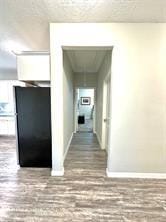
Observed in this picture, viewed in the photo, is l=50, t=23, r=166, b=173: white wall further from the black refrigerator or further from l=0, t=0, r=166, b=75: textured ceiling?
the black refrigerator

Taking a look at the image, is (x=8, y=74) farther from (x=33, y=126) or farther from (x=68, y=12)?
(x=68, y=12)

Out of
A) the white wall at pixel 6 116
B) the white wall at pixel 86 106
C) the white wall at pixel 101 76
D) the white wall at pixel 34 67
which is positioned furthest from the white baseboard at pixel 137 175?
the white wall at pixel 86 106

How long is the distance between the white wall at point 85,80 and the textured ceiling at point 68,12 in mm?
3602

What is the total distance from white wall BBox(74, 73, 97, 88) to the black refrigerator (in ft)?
12.0

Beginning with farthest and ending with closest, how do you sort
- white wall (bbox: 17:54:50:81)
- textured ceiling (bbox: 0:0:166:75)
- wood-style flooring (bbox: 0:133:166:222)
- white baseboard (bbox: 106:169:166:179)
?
white wall (bbox: 17:54:50:81) → white baseboard (bbox: 106:169:166:179) → textured ceiling (bbox: 0:0:166:75) → wood-style flooring (bbox: 0:133:166:222)

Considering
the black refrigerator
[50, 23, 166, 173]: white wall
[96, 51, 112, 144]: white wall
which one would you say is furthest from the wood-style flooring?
[96, 51, 112, 144]: white wall

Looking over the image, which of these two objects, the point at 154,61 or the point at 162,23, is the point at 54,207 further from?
the point at 162,23

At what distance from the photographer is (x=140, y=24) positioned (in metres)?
2.49

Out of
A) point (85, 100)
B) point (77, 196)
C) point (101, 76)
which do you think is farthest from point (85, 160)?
point (85, 100)

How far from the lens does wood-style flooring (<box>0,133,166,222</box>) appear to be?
1.84m

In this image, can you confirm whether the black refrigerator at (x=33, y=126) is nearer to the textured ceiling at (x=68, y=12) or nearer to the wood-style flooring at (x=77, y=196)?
the wood-style flooring at (x=77, y=196)

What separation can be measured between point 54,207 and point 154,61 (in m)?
2.73

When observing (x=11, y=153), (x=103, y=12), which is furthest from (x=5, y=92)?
(x=103, y=12)

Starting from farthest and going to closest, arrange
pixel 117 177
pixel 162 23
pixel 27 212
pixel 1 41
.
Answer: pixel 1 41 → pixel 117 177 → pixel 162 23 → pixel 27 212
